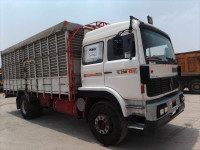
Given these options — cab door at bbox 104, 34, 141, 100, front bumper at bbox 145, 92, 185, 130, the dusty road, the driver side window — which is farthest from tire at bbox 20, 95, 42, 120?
front bumper at bbox 145, 92, 185, 130

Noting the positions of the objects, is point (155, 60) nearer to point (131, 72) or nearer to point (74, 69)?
point (131, 72)

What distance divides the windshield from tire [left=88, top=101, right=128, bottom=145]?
54.1 inches

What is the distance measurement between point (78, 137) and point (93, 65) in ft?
6.71

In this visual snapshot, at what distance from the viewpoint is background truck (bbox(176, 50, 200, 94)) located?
11748 millimetres

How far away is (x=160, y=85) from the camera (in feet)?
12.1

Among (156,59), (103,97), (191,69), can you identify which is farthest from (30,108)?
(191,69)

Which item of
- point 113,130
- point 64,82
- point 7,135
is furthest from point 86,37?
point 7,135

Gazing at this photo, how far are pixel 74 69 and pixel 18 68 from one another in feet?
12.4

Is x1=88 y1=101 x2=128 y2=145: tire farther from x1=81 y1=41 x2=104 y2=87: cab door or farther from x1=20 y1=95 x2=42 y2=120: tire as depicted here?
x1=20 y1=95 x2=42 y2=120: tire

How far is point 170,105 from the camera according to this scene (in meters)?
3.79

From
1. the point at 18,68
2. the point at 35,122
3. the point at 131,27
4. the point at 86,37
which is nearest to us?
the point at 131,27

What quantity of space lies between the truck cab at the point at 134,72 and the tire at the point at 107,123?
7.2 inches

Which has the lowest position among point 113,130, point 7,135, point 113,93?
point 7,135

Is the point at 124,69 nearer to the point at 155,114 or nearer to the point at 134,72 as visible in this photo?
the point at 134,72
